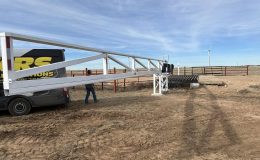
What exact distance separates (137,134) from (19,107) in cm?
559

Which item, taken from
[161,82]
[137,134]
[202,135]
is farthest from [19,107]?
[161,82]

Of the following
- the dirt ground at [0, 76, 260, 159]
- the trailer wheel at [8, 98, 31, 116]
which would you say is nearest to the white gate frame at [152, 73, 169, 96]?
the dirt ground at [0, 76, 260, 159]

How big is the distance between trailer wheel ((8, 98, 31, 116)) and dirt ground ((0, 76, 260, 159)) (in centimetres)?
51

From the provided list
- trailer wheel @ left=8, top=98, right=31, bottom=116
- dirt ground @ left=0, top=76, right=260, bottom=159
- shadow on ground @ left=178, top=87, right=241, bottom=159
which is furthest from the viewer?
trailer wheel @ left=8, top=98, right=31, bottom=116

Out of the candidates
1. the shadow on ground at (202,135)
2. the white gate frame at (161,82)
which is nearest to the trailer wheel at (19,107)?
the shadow on ground at (202,135)

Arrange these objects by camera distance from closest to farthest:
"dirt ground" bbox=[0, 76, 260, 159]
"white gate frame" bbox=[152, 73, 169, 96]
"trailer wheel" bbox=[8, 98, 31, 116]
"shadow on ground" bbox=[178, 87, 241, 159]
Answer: "dirt ground" bbox=[0, 76, 260, 159], "shadow on ground" bbox=[178, 87, 241, 159], "trailer wheel" bbox=[8, 98, 31, 116], "white gate frame" bbox=[152, 73, 169, 96]

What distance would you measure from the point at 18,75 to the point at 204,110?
335 inches

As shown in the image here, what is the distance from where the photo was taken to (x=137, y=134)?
782 cm

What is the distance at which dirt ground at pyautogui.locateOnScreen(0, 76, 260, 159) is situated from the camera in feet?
20.9

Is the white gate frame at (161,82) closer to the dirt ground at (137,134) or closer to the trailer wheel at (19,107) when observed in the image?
the dirt ground at (137,134)

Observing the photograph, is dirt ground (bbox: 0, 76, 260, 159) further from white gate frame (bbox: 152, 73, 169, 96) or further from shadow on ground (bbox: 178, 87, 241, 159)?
white gate frame (bbox: 152, 73, 169, 96)

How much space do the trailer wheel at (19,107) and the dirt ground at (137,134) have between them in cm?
51

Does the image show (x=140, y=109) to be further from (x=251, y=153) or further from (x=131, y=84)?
(x=131, y=84)

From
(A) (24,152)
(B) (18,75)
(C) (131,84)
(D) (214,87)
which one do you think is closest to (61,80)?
(B) (18,75)
